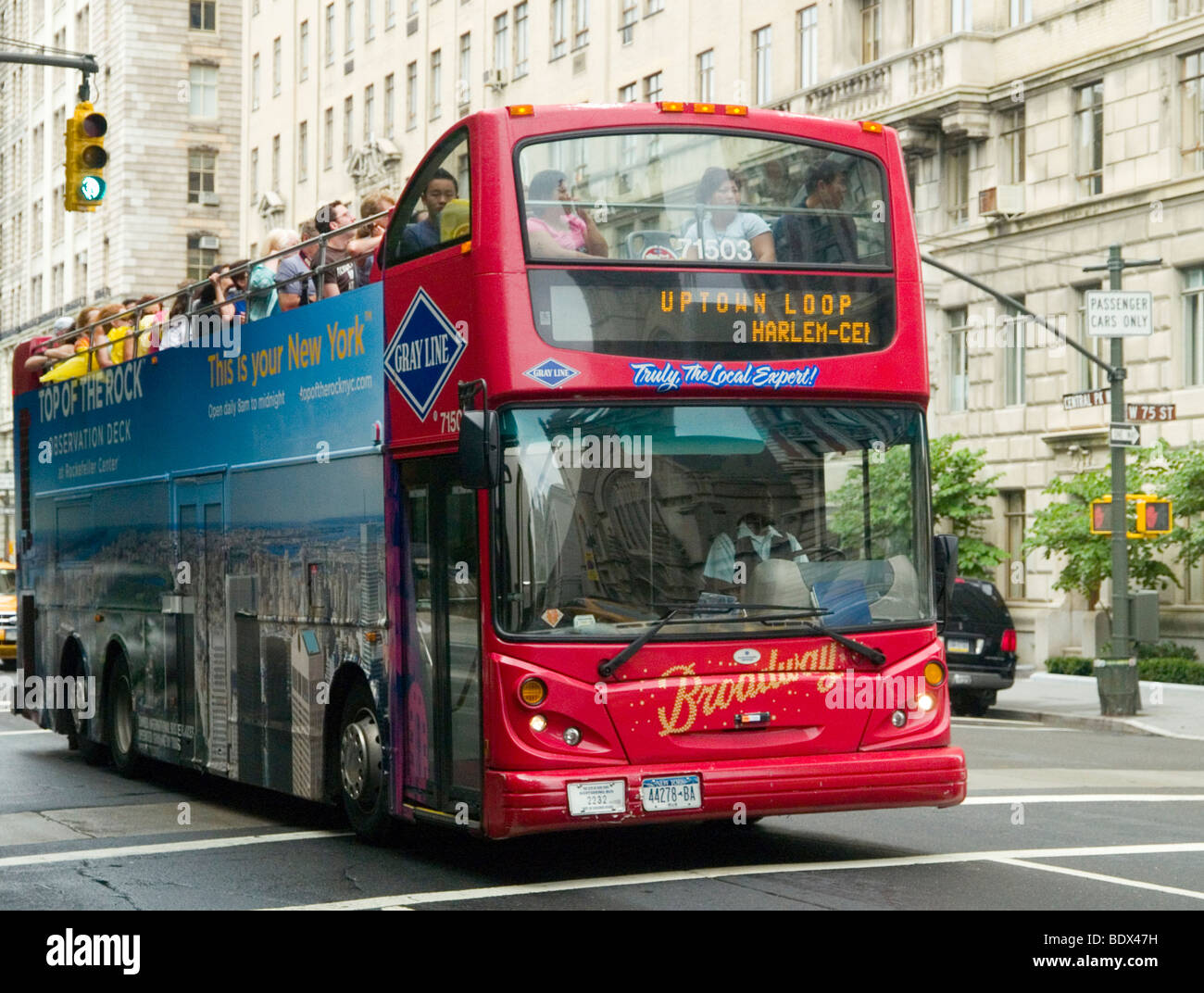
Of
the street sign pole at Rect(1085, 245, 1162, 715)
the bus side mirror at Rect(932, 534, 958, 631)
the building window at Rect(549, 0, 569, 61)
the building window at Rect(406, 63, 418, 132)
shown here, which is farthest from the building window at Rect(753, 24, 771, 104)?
the bus side mirror at Rect(932, 534, 958, 631)

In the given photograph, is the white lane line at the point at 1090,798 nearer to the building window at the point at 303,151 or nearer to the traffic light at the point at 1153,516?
the traffic light at the point at 1153,516

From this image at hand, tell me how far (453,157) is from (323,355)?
2.21m

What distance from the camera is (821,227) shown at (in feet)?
35.6

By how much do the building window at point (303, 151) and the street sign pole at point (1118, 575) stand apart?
44185mm

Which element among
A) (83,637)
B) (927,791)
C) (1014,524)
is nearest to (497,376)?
(927,791)

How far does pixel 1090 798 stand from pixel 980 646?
39.0ft

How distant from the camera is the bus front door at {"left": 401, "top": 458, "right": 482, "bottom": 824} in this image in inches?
410

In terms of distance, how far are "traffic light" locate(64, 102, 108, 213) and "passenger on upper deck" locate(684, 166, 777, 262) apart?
10.4m

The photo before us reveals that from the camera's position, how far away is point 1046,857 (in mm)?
11180

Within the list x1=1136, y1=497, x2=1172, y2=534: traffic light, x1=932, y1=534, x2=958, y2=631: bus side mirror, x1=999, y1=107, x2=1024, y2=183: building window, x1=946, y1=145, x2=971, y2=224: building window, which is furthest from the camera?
x1=946, y1=145, x2=971, y2=224: building window

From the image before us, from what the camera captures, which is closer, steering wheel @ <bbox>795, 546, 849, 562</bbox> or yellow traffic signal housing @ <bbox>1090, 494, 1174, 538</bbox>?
steering wheel @ <bbox>795, 546, 849, 562</bbox>

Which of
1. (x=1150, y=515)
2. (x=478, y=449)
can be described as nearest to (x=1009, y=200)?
(x=1150, y=515)

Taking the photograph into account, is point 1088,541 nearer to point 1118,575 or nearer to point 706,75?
point 1118,575

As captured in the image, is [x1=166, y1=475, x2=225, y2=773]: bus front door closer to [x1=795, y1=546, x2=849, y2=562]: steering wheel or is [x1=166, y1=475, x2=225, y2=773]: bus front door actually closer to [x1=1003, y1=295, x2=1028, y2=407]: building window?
[x1=795, y1=546, x2=849, y2=562]: steering wheel
